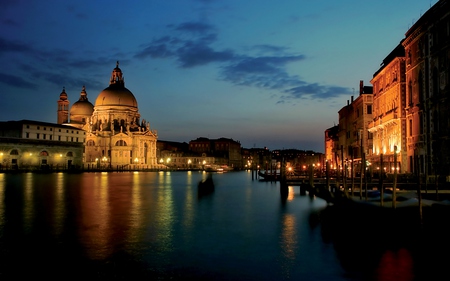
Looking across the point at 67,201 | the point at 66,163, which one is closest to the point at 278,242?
the point at 67,201

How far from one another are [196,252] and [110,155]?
336ft

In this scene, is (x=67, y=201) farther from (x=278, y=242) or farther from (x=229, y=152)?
(x=229, y=152)

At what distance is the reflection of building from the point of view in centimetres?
7994

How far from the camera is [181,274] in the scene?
37.7ft

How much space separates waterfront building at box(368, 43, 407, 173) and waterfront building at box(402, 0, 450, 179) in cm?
93

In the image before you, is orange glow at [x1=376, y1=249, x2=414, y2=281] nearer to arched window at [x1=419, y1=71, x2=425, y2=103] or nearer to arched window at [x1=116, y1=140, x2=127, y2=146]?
arched window at [x1=419, y1=71, x2=425, y2=103]

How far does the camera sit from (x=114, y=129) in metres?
115

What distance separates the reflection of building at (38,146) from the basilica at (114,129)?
38.1 ft

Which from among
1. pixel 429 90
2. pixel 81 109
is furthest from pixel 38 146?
pixel 429 90

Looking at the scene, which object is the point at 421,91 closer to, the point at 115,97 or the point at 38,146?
the point at 38,146

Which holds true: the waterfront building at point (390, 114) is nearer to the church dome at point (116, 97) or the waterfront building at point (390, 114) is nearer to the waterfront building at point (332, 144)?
the waterfront building at point (332, 144)

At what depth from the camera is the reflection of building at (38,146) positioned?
262 feet

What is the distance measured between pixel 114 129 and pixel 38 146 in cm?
3100

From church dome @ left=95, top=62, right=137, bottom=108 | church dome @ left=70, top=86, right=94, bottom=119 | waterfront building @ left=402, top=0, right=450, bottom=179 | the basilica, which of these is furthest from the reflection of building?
waterfront building @ left=402, top=0, right=450, bottom=179
